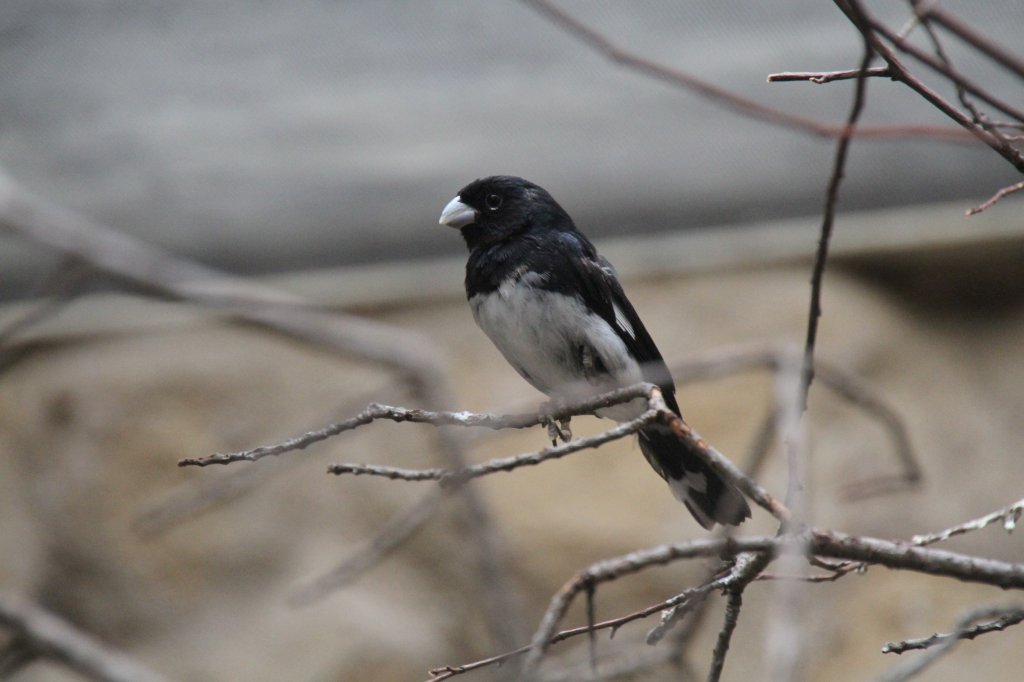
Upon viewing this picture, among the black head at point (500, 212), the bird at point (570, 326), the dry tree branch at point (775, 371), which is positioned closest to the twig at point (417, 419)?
the dry tree branch at point (775, 371)

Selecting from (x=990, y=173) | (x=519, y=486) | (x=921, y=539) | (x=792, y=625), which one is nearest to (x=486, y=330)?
(x=921, y=539)

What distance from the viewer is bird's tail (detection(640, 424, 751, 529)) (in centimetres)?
291

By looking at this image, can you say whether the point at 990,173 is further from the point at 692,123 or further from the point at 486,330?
the point at 486,330

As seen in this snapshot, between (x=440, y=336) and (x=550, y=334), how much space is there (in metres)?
2.68

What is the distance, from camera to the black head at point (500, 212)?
10.9ft

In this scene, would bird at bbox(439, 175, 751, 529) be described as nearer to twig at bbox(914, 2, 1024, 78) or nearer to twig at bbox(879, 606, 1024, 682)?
twig at bbox(879, 606, 1024, 682)

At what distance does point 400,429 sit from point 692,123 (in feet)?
6.71

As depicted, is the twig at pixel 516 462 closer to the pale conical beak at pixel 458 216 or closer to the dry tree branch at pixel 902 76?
the dry tree branch at pixel 902 76

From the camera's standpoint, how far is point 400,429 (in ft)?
18.6

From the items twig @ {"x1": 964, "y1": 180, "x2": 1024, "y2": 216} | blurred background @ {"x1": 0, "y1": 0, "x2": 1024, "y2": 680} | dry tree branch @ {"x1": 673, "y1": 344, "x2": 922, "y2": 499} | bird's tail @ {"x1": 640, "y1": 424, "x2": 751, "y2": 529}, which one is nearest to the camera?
twig @ {"x1": 964, "y1": 180, "x2": 1024, "y2": 216}

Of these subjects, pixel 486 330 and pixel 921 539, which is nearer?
pixel 921 539

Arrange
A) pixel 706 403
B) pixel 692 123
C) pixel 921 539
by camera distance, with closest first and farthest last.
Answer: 1. pixel 921 539
2. pixel 692 123
3. pixel 706 403

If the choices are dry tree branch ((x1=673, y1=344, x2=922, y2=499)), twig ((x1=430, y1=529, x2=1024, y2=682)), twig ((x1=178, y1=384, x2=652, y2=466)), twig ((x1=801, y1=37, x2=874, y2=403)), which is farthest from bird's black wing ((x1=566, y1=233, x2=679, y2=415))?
twig ((x1=430, y1=529, x2=1024, y2=682))

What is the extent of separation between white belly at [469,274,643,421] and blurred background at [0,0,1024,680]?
5.49 ft
